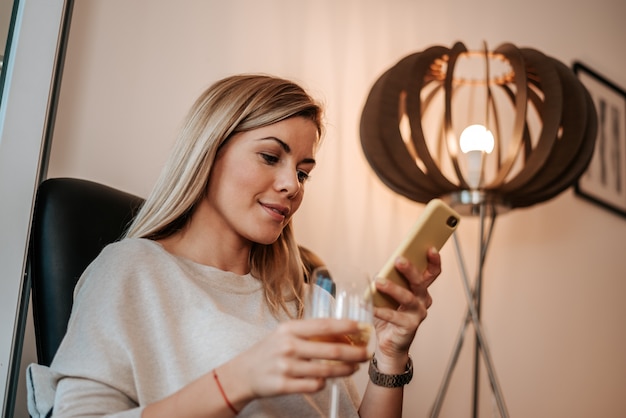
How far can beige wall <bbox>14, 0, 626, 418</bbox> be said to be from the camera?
1582 millimetres

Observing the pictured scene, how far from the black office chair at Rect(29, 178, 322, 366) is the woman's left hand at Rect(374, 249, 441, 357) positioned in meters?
0.55

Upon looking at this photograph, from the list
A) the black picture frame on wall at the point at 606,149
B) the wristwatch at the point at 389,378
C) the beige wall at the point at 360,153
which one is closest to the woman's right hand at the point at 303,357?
the wristwatch at the point at 389,378

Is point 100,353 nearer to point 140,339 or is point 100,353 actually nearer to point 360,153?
point 140,339

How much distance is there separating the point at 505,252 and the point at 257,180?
1.48 m

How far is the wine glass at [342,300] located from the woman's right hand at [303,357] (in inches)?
1.1

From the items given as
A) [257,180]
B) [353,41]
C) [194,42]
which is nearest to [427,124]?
[353,41]

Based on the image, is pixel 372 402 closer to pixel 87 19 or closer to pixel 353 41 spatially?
pixel 87 19

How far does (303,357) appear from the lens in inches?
30.6

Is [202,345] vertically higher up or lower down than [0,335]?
higher up

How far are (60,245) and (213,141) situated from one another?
34 centimetres

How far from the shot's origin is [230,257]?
1328mm

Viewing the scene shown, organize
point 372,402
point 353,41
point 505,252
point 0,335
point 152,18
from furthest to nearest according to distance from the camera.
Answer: point 505,252, point 353,41, point 152,18, point 0,335, point 372,402

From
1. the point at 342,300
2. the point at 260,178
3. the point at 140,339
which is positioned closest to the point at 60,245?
the point at 140,339

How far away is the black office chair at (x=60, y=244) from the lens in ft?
3.78
